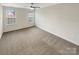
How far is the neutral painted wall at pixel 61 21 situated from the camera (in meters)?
2.32

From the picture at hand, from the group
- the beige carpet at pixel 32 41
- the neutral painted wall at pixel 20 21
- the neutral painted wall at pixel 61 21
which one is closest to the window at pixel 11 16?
the neutral painted wall at pixel 20 21

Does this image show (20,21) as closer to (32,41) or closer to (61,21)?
(32,41)

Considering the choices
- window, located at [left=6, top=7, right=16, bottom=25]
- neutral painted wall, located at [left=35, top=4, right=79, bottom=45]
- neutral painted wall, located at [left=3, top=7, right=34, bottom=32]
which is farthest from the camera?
neutral painted wall, located at [left=35, top=4, right=79, bottom=45]

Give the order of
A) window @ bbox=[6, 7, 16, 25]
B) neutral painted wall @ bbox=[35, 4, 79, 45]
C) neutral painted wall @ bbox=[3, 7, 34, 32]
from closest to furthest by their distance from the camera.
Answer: window @ bbox=[6, 7, 16, 25], neutral painted wall @ bbox=[3, 7, 34, 32], neutral painted wall @ bbox=[35, 4, 79, 45]

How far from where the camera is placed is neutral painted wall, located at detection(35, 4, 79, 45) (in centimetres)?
232

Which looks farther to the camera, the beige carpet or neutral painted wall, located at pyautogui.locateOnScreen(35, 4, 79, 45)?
neutral painted wall, located at pyautogui.locateOnScreen(35, 4, 79, 45)

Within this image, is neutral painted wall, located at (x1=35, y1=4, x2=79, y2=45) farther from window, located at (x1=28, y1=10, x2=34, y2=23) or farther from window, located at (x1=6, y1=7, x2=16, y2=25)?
window, located at (x1=6, y1=7, x2=16, y2=25)

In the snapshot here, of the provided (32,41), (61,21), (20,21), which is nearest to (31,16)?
(20,21)

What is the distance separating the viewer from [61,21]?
282 cm

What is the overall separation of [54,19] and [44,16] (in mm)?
388

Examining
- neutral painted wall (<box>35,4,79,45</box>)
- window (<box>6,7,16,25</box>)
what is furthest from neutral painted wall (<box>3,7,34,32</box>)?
neutral painted wall (<box>35,4,79,45</box>)

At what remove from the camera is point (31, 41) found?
2.18m
